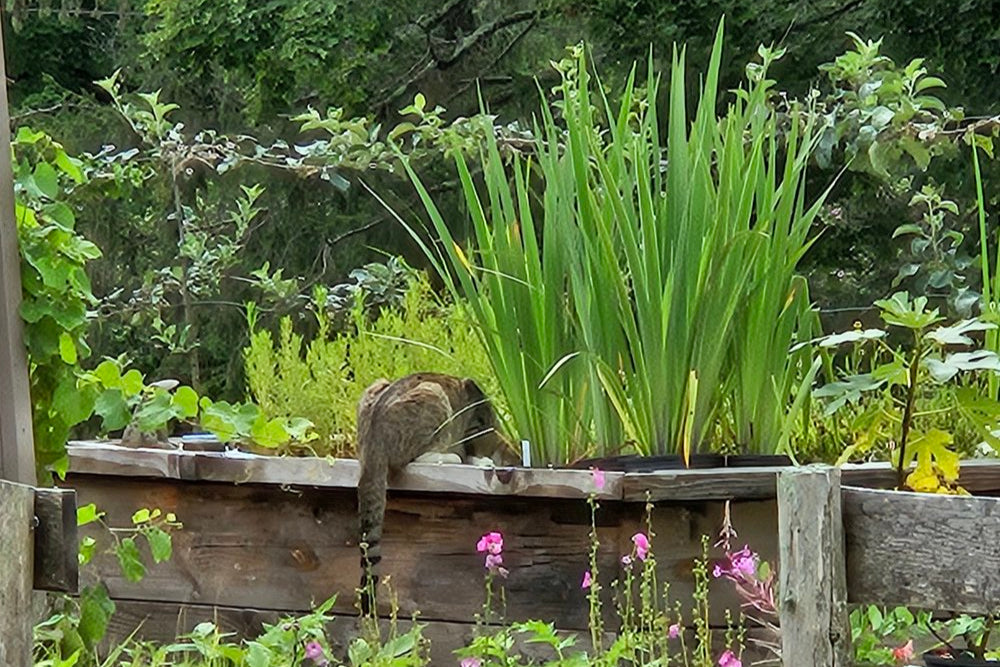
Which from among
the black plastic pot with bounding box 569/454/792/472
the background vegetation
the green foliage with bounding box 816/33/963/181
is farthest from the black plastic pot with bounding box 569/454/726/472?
the background vegetation

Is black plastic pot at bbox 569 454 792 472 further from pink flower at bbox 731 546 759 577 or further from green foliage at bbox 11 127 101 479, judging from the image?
green foliage at bbox 11 127 101 479

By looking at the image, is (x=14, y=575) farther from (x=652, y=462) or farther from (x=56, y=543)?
(x=652, y=462)

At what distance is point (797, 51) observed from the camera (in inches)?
334

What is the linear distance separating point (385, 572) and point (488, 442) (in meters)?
0.38

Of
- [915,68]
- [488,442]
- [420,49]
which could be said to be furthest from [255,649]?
[420,49]

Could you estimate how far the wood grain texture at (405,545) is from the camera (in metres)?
2.98

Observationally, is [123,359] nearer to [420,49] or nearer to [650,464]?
[650,464]

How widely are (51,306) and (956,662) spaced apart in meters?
1.38

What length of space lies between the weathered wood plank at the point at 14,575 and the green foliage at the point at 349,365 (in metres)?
1.84

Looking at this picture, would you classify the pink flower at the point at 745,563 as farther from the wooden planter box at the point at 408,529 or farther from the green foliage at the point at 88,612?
the green foliage at the point at 88,612

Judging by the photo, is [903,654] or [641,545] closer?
[903,654]

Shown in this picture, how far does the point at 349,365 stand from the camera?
3.96 metres

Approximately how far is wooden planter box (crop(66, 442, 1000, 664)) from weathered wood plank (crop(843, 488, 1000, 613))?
1.08 meters

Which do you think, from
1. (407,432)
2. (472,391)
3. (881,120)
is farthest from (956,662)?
(881,120)
